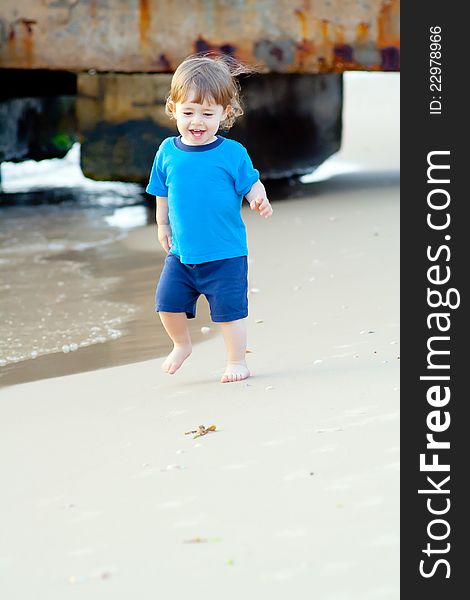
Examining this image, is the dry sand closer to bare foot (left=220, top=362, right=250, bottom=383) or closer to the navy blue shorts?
bare foot (left=220, top=362, right=250, bottom=383)

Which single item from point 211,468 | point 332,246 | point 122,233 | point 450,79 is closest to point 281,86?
point 122,233

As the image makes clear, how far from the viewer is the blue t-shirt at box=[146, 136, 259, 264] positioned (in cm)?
386

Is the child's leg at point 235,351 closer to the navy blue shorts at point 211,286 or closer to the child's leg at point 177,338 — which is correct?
the navy blue shorts at point 211,286

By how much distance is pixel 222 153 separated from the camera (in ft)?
12.7

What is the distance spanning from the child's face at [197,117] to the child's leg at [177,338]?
656 mm

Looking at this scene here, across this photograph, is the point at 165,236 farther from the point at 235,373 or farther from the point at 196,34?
the point at 196,34

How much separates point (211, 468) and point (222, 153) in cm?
135

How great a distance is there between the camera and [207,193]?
386 cm

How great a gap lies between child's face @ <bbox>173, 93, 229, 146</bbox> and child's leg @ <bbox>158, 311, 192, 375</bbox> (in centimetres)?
66

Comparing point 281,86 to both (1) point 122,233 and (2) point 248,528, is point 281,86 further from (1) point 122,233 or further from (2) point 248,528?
(2) point 248,528

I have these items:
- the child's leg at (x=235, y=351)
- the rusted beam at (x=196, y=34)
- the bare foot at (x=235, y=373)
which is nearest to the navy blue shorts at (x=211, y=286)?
the child's leg at (x=235, y=351)

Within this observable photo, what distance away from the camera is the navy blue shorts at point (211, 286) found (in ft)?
12.9

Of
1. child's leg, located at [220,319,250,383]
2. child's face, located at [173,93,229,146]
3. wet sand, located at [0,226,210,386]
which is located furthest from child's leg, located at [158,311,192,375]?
child's face, located at [173,93,229,146]

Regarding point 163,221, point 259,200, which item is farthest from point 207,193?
point 163,221
